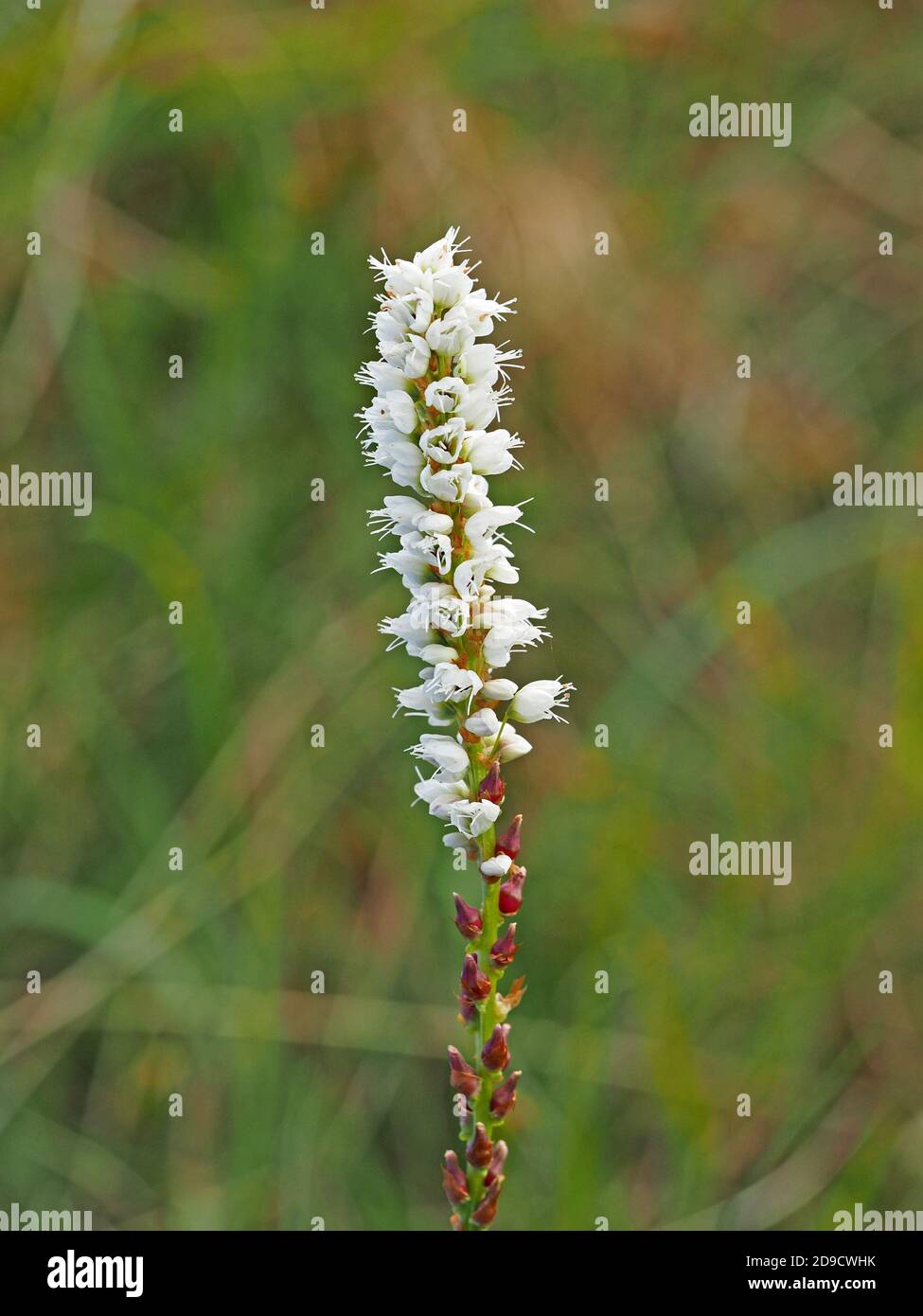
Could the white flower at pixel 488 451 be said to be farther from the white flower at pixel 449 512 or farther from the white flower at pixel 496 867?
the white flower at pixel 496 867

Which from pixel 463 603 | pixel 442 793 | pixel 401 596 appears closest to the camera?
pixel 463 603

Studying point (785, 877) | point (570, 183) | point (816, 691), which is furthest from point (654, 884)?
point (570, 183)

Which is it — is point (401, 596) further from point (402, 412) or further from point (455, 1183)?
point (455, 1183)

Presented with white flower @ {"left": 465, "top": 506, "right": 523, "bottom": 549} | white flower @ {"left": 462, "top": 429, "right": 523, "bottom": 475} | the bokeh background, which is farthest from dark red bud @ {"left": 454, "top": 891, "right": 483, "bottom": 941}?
the bokeh background

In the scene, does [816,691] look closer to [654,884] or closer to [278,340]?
[654,884]

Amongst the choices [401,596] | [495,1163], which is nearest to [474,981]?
[495,1163]

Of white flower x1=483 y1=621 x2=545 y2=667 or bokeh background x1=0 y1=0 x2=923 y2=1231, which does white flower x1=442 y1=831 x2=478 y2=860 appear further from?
bokeh background x1=0 y1=0 x2=923 y2=1231
